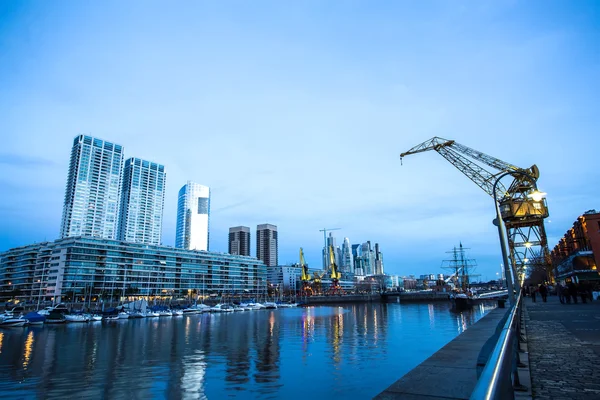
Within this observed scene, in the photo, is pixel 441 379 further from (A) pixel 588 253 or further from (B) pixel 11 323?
(B) pixel 11 323

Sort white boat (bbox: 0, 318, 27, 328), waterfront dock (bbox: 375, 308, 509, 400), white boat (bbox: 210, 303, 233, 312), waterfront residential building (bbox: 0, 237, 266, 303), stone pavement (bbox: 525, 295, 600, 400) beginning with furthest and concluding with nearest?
1. waterfront residential building (bbox: 0, 237, 266, 303)
2. white boat (bbox: 210, 303, 233, 312)
3. white boat (bbox: 0, 318, 27, 328)
4. stone pavement (bbox: 525, 295, 600, 400)
5. waterfront dock (bbox: 375, 308, 509, 400)

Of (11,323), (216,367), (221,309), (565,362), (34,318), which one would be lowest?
(221,309)

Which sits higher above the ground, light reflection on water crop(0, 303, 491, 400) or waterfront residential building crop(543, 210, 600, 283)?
waterfront residential building crop(543, 210, 600, 283)

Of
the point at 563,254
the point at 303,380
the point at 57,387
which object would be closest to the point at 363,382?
the point at 303,380

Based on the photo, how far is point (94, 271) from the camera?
150 metres

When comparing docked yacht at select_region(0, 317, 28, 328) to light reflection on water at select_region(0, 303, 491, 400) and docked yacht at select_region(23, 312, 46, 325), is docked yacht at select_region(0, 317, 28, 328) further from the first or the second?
light reflection on water at select_region(0, 303, 491, 400)

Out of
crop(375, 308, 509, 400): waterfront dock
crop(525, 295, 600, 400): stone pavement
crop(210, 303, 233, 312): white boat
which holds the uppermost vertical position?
crop(375, 308, 509, 400): waterfront dock

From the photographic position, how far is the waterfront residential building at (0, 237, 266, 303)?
14412 centimetres

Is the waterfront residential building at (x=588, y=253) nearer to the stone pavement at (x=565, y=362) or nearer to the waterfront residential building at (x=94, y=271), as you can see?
the stone pavement at (x=565, y=362)

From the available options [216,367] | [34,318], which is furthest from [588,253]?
[34,318]

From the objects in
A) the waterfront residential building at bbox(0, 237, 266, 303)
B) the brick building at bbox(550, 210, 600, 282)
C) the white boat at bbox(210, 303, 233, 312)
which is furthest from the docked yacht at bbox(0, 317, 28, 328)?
the brick building at bbox(550, 210, 600, 282)

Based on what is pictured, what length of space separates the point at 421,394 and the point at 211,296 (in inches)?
7523

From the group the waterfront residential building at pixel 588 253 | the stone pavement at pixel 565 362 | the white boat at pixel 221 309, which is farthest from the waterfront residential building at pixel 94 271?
the stone pavement at pixel 565 362

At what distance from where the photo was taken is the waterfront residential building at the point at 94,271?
144125mm
